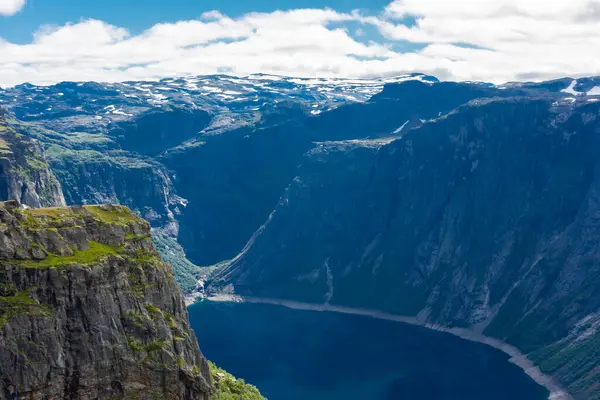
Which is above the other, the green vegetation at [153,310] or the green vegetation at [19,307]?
the green vegetation at [19,307]

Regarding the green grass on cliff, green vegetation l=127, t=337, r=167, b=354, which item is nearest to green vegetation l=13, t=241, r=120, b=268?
the green grass on cliff

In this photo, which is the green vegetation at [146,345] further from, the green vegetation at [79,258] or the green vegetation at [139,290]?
the green vegetation at [79,258]

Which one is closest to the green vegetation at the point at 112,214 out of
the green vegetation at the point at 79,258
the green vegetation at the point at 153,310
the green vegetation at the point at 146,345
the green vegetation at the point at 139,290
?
the green vegetation at the point at 79,258

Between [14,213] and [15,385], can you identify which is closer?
[15,385]

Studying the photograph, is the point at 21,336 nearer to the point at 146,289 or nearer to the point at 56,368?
A: the point at 56,368

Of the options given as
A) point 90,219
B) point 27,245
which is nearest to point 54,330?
point 27,245

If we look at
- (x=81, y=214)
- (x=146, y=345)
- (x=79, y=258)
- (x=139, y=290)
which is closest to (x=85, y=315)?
(x=79, y=258)

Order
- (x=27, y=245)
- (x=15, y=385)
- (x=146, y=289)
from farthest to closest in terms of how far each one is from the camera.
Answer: (x=146, y=289) < (x=27, y=245) < (x=15, y=385)
